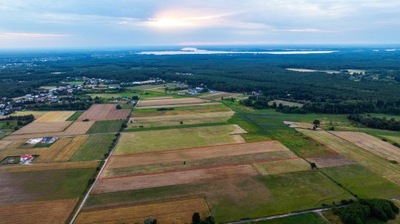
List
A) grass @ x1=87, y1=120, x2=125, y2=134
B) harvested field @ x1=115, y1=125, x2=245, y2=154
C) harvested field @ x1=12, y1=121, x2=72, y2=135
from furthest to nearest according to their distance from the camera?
1. grass @ x1=87, y1=120, x2=125, y2=134
2. harvested field @ x1=12, y1=121, x2=72, y2=135
3. harvested field @ x1=115, y1=125, x2=245, y2=154

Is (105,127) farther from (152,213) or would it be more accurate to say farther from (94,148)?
(152,213)

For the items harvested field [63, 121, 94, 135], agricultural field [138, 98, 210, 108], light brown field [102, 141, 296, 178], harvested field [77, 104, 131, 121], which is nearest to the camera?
light brown field [102, 141, 296, 178]

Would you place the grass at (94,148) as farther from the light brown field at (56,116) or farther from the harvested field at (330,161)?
the harvested field at (330,161)

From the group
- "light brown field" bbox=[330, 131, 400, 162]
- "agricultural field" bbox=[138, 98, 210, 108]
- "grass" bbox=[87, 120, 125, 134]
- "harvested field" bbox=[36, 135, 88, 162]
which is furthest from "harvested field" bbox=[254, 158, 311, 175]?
"agricultural field" bbox=[138, 98, 210, 108]

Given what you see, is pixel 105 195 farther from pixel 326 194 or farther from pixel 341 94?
pixel 341 94

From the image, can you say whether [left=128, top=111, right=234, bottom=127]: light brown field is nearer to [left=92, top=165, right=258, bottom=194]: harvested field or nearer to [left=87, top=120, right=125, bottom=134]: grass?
[left=87, top=120, right=125, bottom=134]: grass

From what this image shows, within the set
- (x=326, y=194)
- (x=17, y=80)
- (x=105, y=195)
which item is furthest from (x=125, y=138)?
(x=17, y=80)
